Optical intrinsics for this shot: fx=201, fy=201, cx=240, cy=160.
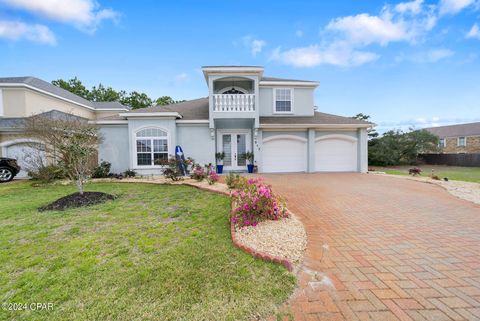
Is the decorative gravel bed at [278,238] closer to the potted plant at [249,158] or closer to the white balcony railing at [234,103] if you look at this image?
the potted plant at [249,158]

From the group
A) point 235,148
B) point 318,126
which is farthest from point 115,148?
point 318,126

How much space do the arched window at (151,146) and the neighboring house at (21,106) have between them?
448cm

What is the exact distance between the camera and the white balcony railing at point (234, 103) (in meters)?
12.7

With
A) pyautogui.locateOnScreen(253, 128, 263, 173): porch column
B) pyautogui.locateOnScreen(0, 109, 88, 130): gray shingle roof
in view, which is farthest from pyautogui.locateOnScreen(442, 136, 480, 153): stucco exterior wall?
pyautogui.locateOnScreen(0, 109, 88, 130): gray shingle roof

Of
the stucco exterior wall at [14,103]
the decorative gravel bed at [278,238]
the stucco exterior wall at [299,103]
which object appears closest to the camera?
the decorative gravel bed at [278,238]

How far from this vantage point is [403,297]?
2291mm

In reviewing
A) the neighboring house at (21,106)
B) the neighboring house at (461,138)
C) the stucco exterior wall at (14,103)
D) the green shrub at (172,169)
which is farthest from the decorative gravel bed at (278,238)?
the neighboring house at (461,138)

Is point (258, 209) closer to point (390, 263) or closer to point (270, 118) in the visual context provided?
point (390, 263)

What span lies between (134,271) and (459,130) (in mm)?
48087

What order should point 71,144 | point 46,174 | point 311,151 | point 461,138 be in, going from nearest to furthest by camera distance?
1. point 71,144
2. point 46,174
3. point 311,151
4. point 461,138

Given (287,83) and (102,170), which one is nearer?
(102,170)

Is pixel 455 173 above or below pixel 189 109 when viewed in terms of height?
below

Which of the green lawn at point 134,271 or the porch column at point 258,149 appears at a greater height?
the porch column at point 258,149

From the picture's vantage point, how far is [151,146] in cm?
1252
